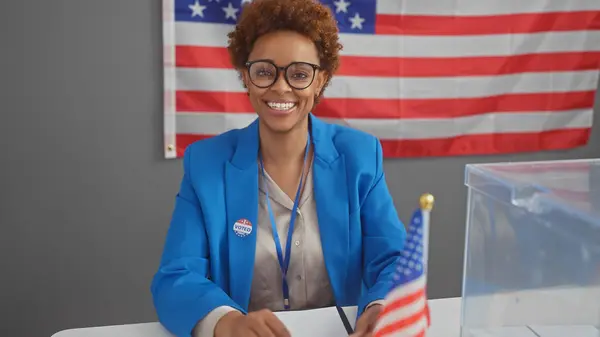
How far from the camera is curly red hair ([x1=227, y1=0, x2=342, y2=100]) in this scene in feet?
3.82

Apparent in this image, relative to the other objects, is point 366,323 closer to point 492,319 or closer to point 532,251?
point 492,319

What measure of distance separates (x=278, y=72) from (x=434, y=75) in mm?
1208

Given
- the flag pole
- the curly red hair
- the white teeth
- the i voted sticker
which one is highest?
the curly red hair

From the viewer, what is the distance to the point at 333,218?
4.00ft

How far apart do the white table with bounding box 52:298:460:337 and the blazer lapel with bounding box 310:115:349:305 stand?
0.12 m

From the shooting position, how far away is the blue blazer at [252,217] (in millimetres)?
1188

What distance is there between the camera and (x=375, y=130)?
223 centimetres

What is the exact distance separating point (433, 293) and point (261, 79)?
1562 millimetres

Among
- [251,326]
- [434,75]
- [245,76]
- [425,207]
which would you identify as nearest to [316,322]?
[251,326]

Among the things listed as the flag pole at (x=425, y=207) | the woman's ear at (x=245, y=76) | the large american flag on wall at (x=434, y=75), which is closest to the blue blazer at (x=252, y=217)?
the woman's ear at (x=245, y=76)

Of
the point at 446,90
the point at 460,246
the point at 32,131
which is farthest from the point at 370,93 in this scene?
the point at 32,131

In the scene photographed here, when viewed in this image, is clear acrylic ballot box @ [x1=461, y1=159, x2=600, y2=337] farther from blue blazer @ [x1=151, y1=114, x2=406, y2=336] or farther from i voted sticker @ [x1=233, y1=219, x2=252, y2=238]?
i voted sticker @ [x1=233, y1=219, x2=252, y2=238]

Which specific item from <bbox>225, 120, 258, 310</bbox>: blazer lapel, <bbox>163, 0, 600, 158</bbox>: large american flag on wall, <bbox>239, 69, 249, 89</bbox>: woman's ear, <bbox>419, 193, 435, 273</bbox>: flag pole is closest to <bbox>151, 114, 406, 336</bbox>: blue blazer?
<bbox>225, 120, 258, 310</bbox>: blazer lapel

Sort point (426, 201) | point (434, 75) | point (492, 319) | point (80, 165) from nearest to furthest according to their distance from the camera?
point (426, 201)
point (492, 319)
point (80, 165)
point (434, 75)
